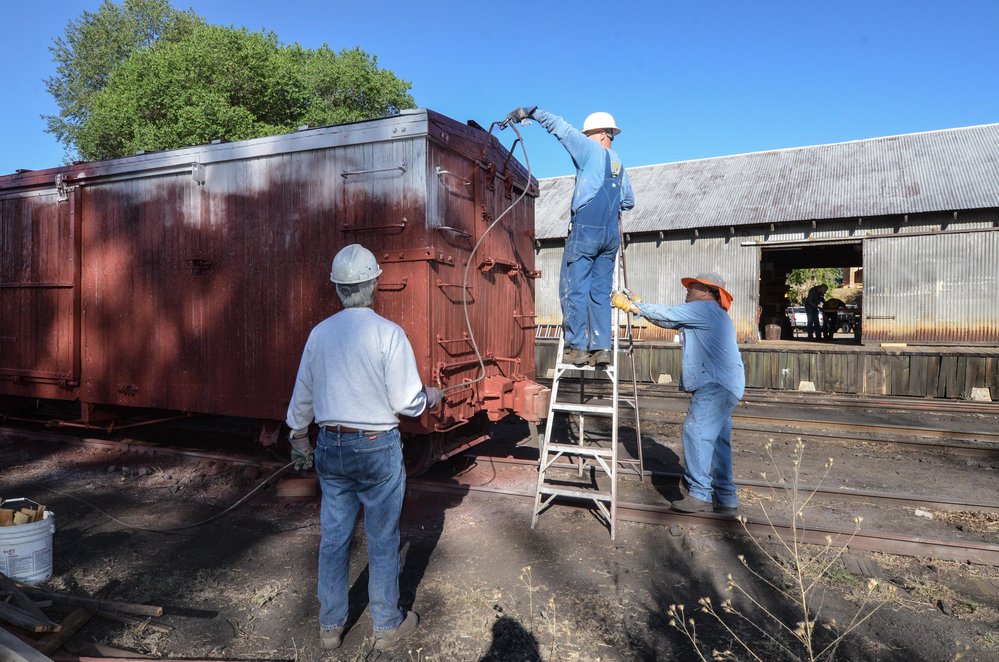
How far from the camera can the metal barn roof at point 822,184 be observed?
14.8 m

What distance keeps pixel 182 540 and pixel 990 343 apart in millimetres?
17090

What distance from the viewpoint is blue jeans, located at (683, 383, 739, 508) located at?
15.4 feet

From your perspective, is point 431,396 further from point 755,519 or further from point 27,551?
point 755,519

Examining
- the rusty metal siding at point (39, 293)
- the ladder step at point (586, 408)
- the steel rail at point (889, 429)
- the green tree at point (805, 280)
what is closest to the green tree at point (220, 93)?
the rusty metal siding at point (39, 293)

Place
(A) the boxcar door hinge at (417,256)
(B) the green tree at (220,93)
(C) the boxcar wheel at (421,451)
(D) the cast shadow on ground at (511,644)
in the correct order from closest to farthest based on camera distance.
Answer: (D) the cast shadow on ground at (511,644)
(A) the boxcar door hinge at (417,256)
(C) the boxcar wheel at (421,451)
(B) the green tree at (220,93)

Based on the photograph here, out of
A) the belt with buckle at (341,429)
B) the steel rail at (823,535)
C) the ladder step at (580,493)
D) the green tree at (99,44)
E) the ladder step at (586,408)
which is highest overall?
the green tree at (99,44)

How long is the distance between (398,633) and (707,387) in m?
3.05

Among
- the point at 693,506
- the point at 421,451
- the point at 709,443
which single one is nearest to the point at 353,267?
the point at 421,451

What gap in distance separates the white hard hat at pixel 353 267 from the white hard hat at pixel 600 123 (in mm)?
2975

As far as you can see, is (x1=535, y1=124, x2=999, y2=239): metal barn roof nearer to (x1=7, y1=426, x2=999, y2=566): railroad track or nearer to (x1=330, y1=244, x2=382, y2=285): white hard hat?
(x1=7, y1=426, x2=999, y2=566): railroad track

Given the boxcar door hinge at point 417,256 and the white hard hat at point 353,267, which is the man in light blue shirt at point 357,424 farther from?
the boxcar door hinge at point 417,256

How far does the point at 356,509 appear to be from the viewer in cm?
298

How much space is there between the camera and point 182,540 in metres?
4.52

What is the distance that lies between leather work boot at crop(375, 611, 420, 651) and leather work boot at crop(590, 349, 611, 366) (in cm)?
256
